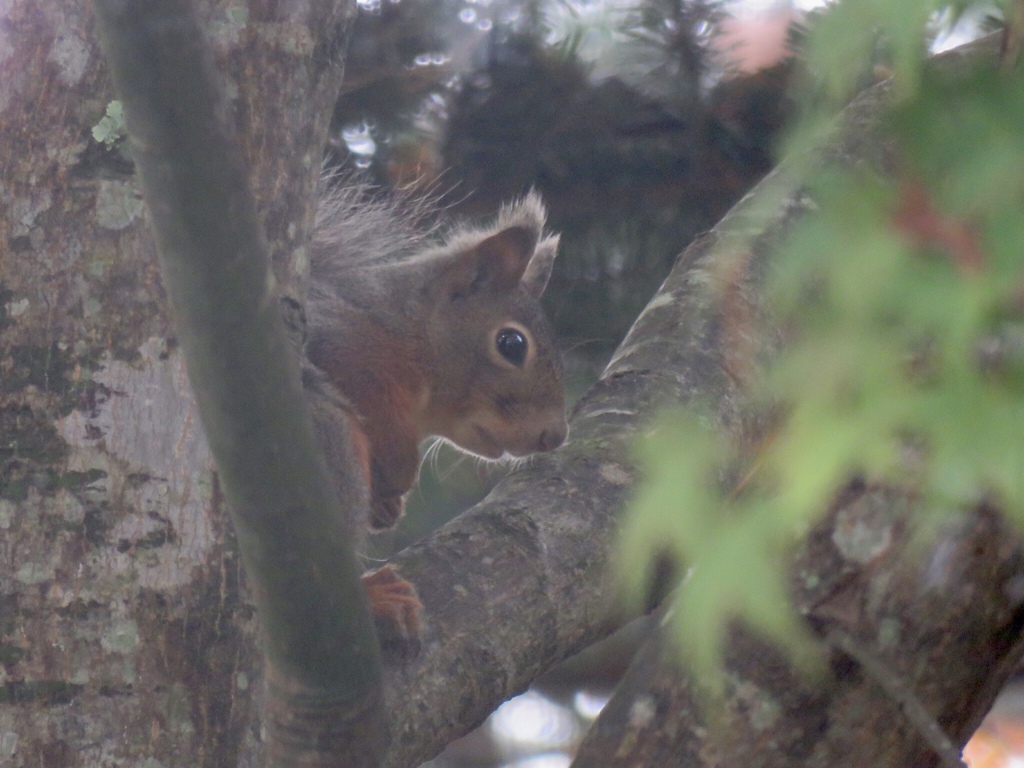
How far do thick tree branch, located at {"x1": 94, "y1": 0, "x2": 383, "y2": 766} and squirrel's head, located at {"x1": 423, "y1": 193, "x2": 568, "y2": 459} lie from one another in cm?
135

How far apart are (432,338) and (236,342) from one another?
5.08 ft

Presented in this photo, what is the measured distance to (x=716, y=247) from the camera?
75.0 inches

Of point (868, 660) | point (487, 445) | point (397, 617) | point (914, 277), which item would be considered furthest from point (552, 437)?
point (914, 277)

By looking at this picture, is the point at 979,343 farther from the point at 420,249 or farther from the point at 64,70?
the point at 420,249

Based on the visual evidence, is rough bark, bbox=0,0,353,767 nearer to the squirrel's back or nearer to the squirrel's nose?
the squirrel's back

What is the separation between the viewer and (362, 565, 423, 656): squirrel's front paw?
143 centimetres

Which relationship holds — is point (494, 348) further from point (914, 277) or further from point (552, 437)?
point (914, 277)

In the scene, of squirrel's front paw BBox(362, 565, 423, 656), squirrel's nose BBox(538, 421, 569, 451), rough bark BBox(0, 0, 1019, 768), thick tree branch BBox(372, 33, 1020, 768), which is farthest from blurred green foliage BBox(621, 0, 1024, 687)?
squirrel's nose BBox(538, 421, 569, 451)

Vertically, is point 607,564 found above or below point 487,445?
below

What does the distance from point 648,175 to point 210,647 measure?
1.41m

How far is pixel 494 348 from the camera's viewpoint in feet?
7.70

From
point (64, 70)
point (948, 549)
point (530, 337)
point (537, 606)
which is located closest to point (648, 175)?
point (530, 337)

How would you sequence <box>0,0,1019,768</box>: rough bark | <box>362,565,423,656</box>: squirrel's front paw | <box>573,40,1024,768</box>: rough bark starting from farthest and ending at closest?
<box>362,565,423,656</box>: squirrel's front paw → <box>0,0,1019,768</box>: rough bark → <box>573,40,1024,768</box>: rough bark

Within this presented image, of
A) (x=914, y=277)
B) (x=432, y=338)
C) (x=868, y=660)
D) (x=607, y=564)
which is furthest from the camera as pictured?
(x=432, y=338)
